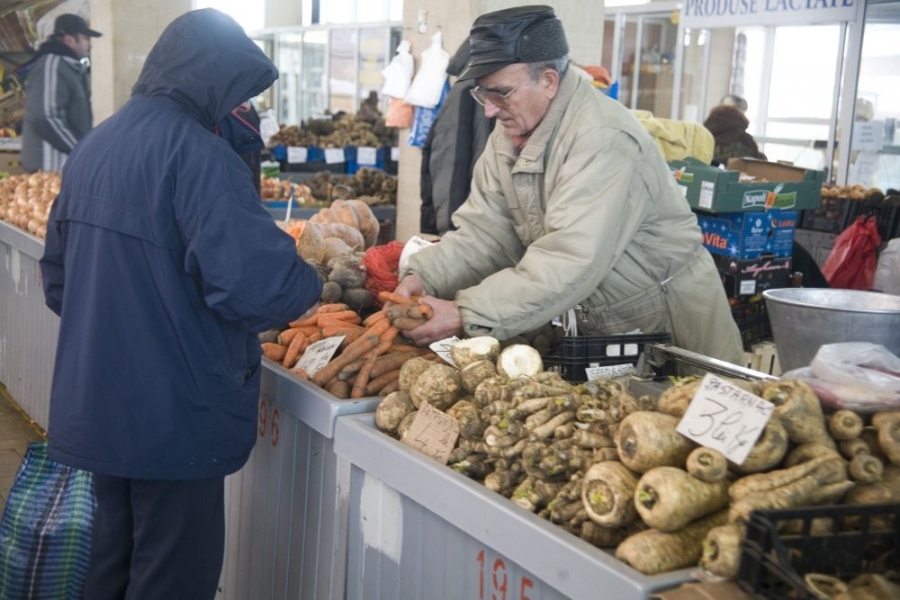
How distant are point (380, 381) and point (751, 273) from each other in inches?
128

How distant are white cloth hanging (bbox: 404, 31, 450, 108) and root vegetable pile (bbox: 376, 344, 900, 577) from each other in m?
4.63

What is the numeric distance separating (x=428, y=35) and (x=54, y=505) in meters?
4.65

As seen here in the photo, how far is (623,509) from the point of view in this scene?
5.94 feet

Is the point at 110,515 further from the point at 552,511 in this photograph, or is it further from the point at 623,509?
the point at 623,509

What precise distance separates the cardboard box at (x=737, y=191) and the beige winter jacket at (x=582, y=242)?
2059 mm

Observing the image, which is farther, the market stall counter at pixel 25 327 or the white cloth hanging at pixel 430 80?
the white cloth hanging at pixel 430 80

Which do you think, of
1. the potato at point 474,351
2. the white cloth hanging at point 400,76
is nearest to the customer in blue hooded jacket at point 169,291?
the potato at point 474,351

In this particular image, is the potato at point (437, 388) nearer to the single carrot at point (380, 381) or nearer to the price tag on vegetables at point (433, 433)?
the price tag on vegetables at point (433, 433)

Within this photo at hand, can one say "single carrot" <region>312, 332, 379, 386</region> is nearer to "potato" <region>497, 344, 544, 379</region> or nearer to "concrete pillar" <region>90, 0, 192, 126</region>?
"potato" <region>497, 344, 544, 379</region>

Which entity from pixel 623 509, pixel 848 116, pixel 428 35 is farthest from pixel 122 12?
pixel 623 509

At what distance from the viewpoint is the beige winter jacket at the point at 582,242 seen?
2.73m

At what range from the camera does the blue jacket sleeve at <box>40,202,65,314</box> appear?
2.69 metres

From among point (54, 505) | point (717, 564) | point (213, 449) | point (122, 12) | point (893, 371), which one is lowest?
point (54, 505)

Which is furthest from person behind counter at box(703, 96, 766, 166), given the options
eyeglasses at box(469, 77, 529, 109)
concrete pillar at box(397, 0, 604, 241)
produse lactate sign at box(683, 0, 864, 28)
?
eyeglasses at box(469, 77, 529, 109)
